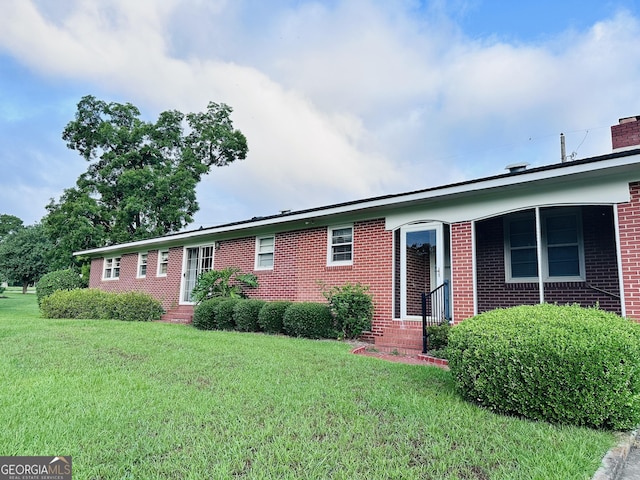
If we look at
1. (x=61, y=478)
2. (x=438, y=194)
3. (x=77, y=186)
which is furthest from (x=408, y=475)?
(x=77, y=186)

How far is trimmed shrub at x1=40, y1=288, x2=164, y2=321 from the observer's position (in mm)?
12445

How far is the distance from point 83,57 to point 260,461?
14288 millimetres

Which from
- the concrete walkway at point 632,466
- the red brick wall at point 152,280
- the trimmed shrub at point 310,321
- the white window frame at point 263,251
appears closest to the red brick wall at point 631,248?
the concrete walkway at point 632,466

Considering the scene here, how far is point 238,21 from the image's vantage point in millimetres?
11789

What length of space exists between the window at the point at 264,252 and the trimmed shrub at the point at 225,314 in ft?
5.21

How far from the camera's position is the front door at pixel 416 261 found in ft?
27.6

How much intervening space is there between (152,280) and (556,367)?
15260 millimetres

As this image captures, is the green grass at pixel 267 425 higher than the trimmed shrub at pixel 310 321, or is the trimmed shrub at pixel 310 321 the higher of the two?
the trimmed shrub at pixel 310 321

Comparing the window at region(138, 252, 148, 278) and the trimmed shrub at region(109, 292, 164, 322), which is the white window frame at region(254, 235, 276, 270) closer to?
the trimmed shrub at region(109, 292, 164, 322)

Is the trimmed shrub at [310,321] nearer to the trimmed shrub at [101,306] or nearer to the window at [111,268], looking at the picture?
the trimmed shrub at [101,306]

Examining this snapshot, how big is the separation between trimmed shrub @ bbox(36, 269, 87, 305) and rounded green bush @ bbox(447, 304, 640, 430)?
20067 millimetres

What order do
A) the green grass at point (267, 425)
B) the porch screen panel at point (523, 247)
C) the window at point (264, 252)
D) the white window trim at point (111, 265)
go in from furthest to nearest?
the white window trim at point (111, 265) < the window at point (264, 252) < the porch screen panel at point (523, 247) < the green grass at point (267, 425)

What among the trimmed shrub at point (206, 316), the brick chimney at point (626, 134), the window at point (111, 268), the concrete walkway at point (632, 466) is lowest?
the concrete walkway at point (632, 466)

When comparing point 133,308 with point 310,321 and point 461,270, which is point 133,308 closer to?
point 310,321
